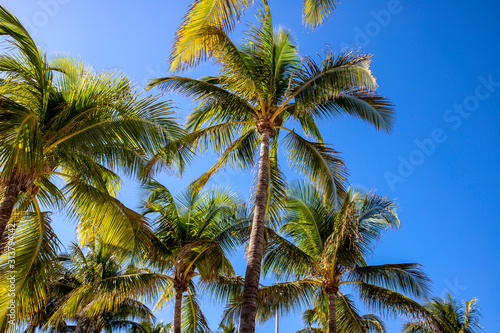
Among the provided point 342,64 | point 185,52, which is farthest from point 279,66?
point 185,52

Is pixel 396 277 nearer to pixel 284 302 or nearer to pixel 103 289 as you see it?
pixel 284 302

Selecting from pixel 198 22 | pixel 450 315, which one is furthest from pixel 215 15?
pixel 450 315

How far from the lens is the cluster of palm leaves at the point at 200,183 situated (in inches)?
283

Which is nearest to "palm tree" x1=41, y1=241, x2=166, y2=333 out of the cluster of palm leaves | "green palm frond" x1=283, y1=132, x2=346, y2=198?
the cluster of palm leaves

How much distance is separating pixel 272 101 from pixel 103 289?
723cm

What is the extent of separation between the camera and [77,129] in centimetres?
757

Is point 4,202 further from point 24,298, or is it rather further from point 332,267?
point 332,267

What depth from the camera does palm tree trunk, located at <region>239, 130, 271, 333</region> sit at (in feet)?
23.9

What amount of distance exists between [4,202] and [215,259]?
238 inches

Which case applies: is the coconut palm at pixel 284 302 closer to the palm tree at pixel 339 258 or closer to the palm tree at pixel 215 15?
the palm tree at pixel 339 258

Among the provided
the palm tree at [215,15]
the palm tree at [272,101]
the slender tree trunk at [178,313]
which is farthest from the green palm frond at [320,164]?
the slender tree trunk at [178,313]

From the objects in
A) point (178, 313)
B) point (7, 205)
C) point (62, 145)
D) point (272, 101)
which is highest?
point (272, 101)

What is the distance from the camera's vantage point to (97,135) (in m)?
7.69

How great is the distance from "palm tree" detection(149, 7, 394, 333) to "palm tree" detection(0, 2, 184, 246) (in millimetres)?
2127
